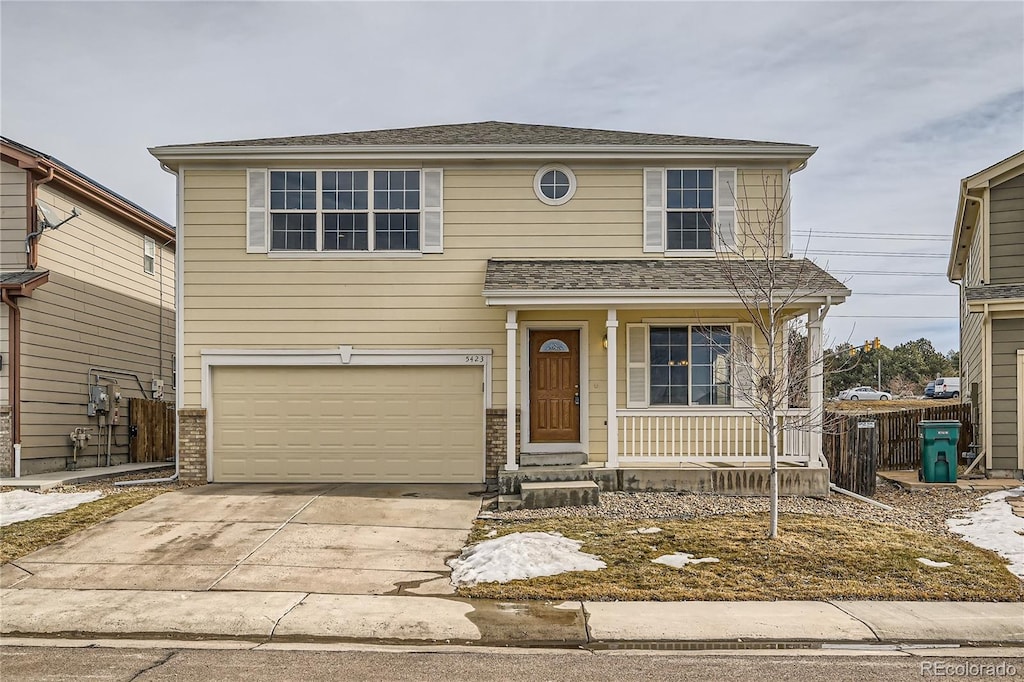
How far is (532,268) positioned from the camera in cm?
1326

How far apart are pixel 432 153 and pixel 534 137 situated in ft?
6.31

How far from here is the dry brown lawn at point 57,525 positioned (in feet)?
30.8

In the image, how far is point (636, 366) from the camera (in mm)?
13445

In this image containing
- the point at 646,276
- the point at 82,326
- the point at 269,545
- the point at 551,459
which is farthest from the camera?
the point at 82,326

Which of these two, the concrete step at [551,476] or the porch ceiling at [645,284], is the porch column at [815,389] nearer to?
the porch ceiling at [645,284]

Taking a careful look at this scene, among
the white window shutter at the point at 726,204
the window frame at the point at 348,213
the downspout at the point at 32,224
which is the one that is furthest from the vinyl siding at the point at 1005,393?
the downspout at the point at 32,224

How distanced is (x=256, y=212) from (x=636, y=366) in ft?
22.8

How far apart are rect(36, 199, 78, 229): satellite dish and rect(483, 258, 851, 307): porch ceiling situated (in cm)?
831

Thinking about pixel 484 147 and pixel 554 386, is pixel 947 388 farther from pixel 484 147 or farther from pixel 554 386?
pixel 484 147

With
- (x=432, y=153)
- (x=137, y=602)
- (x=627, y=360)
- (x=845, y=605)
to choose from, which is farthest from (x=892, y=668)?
(x=432, y=153)

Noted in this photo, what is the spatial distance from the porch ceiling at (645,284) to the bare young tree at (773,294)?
4 centimetres

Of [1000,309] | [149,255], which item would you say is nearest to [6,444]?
[149,255]

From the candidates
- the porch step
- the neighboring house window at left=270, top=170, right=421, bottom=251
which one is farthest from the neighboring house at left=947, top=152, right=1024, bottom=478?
the neighboring house window at left=270, top=170, right=421, bottom=251

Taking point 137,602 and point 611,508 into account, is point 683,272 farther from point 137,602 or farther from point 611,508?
point 137,602
